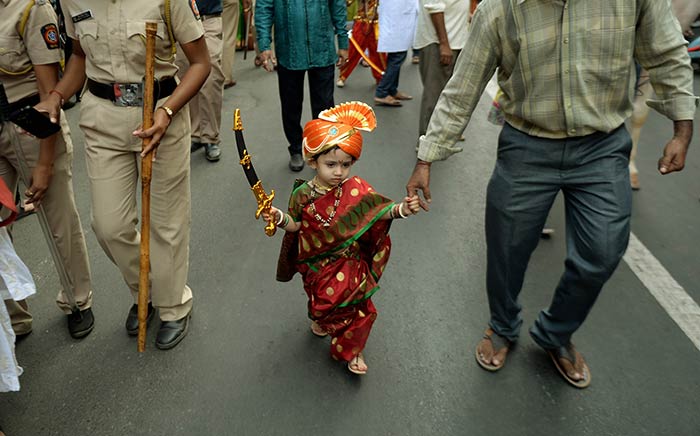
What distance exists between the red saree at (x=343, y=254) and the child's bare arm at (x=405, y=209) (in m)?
0.03

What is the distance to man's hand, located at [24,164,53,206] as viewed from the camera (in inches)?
104

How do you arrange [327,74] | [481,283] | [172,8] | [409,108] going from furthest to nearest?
[409,108] → [327,74] → [481,283] → [172,8]

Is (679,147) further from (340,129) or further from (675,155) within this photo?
(340,129)

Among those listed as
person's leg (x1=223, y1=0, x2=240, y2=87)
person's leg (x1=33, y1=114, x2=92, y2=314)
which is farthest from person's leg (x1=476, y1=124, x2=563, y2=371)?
person's leg (x1=223, y1=0, x2=240, y2=87)

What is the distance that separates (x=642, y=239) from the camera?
4.03 metres

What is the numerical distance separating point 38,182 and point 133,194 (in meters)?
0.44

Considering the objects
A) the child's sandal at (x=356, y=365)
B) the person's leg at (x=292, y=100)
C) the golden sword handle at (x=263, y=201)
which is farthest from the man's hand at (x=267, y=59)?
the child's sandal at (x=356, y=365)

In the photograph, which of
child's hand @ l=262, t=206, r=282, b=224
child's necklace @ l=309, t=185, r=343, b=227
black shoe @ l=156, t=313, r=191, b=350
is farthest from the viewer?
black shoe @ l=156, t=313, r=191, b=350

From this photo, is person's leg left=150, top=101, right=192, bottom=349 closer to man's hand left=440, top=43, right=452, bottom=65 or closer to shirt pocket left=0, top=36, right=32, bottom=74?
shirt pocket left=0, top=36, right=32, bottom=74

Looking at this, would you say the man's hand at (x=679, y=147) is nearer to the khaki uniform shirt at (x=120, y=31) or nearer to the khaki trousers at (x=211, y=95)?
the khaki uniform shirt at (x=120, y=31)

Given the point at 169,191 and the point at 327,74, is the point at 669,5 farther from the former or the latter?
the point at 327,74

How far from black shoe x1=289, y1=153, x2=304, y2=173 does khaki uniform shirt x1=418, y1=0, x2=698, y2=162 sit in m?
2.95

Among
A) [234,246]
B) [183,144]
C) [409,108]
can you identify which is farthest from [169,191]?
[409,108]

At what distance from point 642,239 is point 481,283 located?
1428 millimetres
